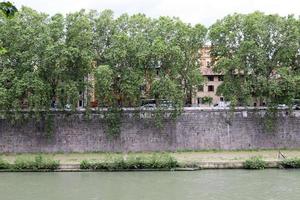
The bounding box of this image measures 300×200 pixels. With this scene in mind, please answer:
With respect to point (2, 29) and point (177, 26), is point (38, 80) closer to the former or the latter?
point (2, 29)

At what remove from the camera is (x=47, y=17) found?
124ft

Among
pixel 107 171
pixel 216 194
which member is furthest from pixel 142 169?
pixel 216 194

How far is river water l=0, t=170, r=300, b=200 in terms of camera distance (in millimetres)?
22125

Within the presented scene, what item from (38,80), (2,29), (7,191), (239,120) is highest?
(2,29)

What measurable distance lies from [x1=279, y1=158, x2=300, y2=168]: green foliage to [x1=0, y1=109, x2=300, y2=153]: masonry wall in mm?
6687

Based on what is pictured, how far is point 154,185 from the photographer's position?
25.2 m

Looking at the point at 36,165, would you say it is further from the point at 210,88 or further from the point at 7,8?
the point at 210,88

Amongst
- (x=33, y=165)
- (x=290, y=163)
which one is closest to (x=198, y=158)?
(x=290, y=163)

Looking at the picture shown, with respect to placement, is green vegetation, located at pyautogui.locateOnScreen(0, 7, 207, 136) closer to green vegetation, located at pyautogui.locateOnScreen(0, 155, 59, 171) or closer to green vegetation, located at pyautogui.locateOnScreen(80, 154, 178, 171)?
green vegetation, located at pyautogui.locateOnScreen(0, 155, 59, 171)

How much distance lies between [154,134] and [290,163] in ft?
36.4

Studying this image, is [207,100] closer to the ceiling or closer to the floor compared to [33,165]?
closer to the ceiling

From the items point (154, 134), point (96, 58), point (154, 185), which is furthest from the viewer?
point (96, 58)

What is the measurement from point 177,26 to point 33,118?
43.8 feet

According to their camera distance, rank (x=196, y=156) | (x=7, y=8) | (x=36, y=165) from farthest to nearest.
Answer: (x=196, y=156), (x=36, y=165), (x=7, y=8)
